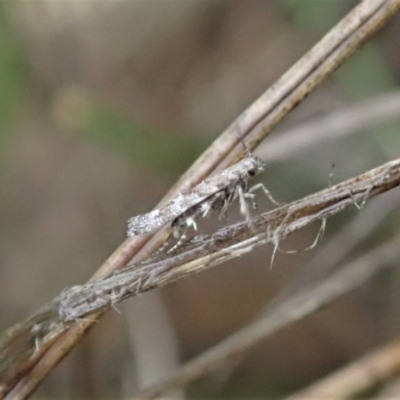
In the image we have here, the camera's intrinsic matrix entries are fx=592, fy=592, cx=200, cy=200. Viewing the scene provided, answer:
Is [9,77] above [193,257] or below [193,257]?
above

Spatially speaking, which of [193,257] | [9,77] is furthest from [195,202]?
[9,77]

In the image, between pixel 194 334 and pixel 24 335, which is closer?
pixel 24 335

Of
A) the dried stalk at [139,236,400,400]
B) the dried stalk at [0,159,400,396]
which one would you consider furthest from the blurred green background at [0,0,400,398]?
the dried stalk at [0,159,400,396]

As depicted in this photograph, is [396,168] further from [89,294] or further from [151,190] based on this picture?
[151,190]

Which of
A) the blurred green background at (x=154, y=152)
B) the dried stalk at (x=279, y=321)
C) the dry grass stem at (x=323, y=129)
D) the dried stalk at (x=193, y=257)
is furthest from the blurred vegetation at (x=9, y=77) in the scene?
the dried stalk at (x=193, y=257)

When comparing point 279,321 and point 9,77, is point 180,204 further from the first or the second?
point 9,77

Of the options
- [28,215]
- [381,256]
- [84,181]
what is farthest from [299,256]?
[28,215]
